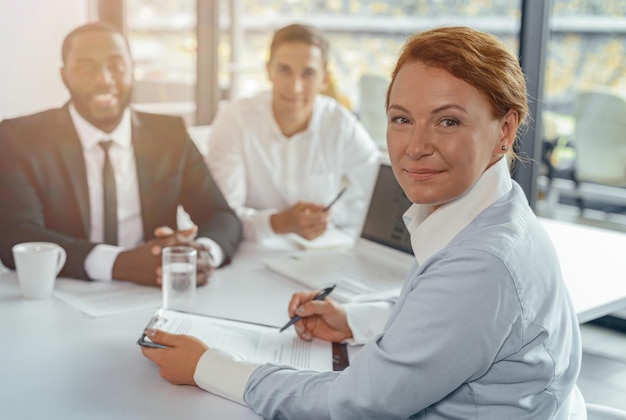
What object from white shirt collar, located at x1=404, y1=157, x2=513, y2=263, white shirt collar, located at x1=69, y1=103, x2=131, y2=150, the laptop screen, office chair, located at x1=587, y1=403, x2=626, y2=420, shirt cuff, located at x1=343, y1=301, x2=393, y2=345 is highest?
white shirt collar, located at x1=404, y1=157, x2=513, y2=263

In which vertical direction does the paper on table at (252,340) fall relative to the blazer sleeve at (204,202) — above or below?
below

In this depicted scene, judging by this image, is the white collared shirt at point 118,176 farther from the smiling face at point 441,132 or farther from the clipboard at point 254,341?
the smiling face at point 441,132

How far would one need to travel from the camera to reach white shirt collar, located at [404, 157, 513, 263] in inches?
45.1

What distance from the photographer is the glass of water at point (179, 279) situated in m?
1.73

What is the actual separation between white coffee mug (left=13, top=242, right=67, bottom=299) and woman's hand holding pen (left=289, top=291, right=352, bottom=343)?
613 millimetres

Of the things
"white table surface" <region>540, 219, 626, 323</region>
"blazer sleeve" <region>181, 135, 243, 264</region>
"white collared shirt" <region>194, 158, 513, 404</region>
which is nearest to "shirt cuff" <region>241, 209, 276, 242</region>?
"blazer sleeve" <region>181, 135, 243, 264</region>

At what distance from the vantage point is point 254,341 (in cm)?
151

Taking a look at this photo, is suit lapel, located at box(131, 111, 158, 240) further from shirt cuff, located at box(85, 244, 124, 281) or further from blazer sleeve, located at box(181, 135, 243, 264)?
shirt cuff, located at box(85, 244, 124, 281)

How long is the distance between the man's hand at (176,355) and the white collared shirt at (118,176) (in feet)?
2.82

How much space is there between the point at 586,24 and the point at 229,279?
7.98 ft

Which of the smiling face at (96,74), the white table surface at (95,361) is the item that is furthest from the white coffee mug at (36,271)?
the smiling face at (96,74)

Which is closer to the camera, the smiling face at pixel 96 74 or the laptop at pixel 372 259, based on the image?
the laptop at pixel 372 259

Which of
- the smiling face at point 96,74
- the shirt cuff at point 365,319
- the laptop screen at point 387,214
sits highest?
the smiling face at point 96,74

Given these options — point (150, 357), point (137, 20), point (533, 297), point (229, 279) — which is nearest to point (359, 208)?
point (229, 279)
